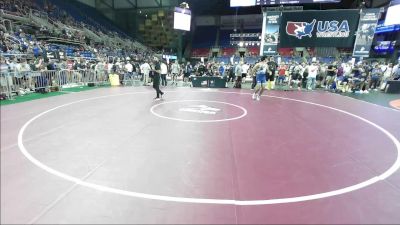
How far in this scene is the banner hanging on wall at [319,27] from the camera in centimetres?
1825

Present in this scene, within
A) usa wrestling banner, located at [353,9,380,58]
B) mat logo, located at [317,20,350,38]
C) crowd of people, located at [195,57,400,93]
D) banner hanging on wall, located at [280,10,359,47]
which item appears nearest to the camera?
usa wrestling banner, located at [353,9,380,58]

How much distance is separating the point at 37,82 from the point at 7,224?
467 inches

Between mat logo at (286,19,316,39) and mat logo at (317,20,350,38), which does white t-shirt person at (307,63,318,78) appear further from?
mat logo at (317,20,350,38)

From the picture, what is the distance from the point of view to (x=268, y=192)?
3.79m

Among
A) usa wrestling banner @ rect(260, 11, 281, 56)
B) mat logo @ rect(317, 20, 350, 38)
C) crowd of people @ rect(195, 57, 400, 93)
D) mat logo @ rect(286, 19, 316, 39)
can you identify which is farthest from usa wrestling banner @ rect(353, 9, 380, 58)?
usa wrestling banner @ rect(260, 11, 281, 56)

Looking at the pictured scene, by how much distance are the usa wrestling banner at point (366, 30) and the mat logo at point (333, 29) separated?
0.95m

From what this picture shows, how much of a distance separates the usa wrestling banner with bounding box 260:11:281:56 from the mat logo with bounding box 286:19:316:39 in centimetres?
127

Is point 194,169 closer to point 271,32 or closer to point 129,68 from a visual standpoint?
point 271,32

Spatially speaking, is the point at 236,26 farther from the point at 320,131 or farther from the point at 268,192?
the point at 268,192

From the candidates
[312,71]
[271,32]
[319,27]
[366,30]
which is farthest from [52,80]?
[366,30]

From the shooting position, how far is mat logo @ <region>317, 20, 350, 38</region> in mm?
18375

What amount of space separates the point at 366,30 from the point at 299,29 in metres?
4.26

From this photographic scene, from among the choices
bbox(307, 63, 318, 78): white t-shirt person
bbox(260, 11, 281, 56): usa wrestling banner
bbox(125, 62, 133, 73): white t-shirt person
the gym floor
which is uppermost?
bbox(260, 11, 281, 56): usa wrestling banner

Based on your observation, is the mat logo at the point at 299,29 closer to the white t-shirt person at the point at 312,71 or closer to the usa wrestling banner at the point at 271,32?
the usa wrestling banner at the point at 271,32
